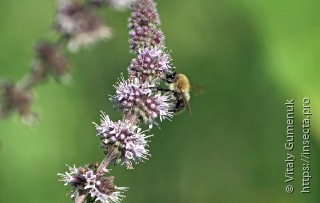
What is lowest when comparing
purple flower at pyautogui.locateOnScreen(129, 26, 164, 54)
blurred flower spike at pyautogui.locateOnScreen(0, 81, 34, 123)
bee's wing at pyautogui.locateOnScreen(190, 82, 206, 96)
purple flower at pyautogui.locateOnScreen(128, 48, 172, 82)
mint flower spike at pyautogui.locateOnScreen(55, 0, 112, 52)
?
blurred flower spike at pyautogui.locateOnScreen(0, 81, 34, 123)

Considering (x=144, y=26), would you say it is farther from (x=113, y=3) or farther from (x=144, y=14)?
(x=113, y=3)

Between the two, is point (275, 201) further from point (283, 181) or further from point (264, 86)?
point (264, 86)

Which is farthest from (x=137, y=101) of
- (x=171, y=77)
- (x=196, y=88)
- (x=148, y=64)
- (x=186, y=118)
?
(x=186, y=118)

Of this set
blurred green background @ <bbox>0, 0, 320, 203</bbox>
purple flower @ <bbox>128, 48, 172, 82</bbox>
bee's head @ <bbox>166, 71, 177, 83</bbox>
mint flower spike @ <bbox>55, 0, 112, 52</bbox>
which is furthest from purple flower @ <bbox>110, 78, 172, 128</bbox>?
blurred green background @ <bbox>0, 0, 320, 203</bbox>

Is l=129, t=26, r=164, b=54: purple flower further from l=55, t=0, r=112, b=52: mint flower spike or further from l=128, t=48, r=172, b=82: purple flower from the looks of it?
l=55, t=0, r=112, b=52: mint flower spike

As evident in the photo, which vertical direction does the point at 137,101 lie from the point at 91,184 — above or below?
above

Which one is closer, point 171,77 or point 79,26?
point 79,26
